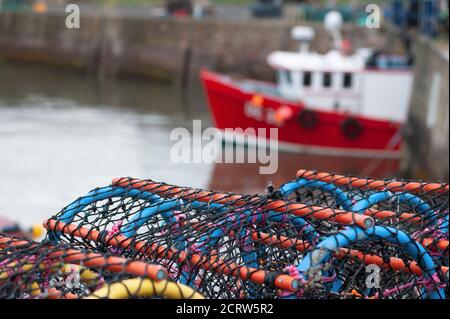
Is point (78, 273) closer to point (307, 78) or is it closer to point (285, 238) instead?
point (285, 238)

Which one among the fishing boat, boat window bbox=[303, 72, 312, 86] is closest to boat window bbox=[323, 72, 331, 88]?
the fishing boat

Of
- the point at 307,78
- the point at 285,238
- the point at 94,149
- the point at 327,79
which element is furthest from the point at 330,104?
the point at 285,238

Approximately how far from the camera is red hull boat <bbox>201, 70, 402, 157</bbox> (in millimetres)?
→ 17578

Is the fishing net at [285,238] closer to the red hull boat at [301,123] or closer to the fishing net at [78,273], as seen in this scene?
the fishing net at [78,273]

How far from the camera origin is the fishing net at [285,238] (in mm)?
3789

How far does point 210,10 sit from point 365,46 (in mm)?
5617

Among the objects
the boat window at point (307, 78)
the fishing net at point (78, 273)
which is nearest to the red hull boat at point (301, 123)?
the boat window at point (307, 78)

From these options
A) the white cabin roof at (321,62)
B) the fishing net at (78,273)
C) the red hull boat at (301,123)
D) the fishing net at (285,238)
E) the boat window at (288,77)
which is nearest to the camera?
the fishing net at (78,273)

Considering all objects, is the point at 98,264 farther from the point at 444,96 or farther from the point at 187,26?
the point at 187,26

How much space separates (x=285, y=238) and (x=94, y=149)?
44.9 ft

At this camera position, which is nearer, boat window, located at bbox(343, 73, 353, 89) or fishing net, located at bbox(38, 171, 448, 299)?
fishing net, located at bbox(38, 171, 448, 299)

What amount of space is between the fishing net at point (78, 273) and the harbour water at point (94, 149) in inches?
354

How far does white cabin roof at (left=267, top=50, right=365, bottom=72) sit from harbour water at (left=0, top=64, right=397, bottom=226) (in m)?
1.84

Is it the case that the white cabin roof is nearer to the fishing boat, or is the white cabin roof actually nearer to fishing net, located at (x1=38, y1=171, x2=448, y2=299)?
the fishing boat
